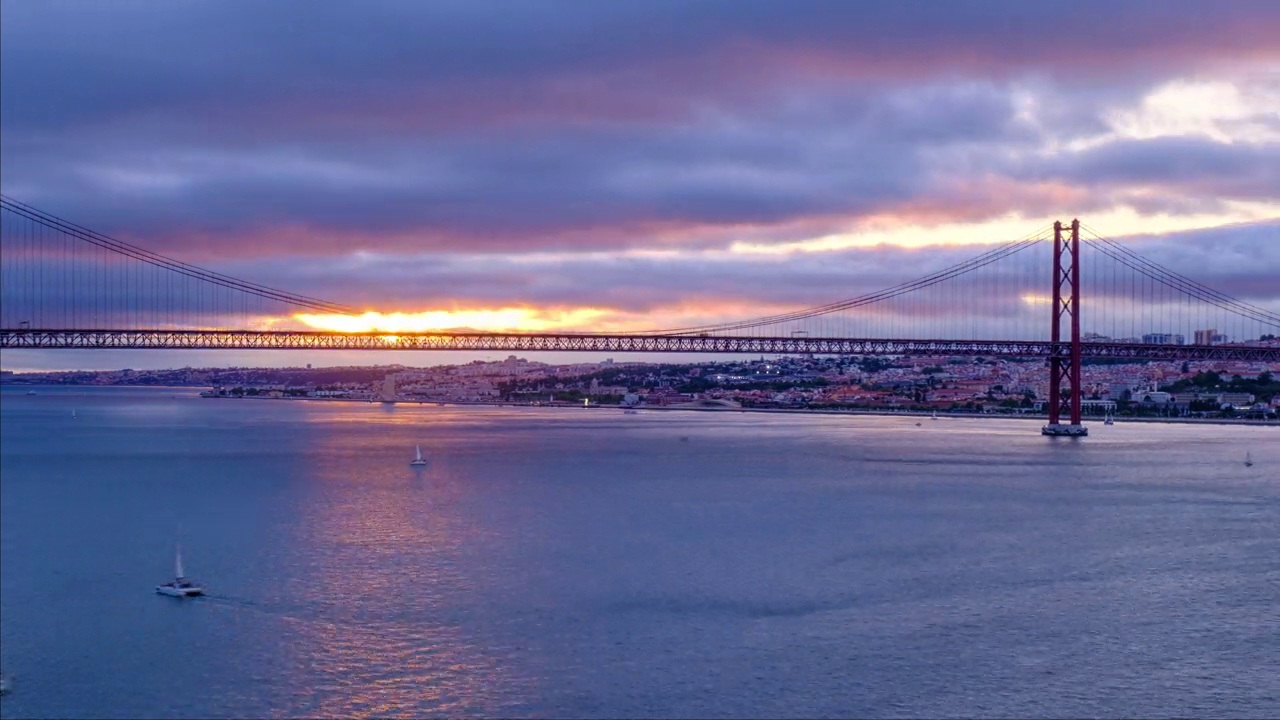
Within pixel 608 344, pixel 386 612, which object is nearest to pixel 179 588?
pixel 386 612

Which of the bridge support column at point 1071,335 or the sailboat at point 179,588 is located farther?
the bridge support column at point 1071,335

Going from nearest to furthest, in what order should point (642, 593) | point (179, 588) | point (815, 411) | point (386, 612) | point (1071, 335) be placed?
point (386, 612) < point (179, 588) < point (642, 593) < point (1071, 335) < point (815, 411)

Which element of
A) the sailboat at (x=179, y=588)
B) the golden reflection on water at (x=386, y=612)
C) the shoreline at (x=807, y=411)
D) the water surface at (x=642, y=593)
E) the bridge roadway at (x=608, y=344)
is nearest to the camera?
the golden reflection on water at (x=386, y=612)

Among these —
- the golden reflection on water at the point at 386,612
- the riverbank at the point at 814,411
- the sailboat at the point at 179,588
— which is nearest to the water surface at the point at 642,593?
the golden reflection on water at the point at 386,612

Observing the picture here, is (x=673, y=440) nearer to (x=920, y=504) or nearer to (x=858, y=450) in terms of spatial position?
(x=858, y=450)

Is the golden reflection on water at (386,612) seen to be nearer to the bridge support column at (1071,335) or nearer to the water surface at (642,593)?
the water surface at (642,593)

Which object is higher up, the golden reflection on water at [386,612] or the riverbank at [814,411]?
the riverbank at [814,411]

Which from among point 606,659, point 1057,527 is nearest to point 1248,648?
point 606,659

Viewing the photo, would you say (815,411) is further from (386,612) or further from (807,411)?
(386,612)

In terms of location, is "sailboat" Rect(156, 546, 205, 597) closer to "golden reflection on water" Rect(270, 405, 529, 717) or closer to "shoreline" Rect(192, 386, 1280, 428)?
"golden reflection on water" Rect(270, 405, 529, 717)
